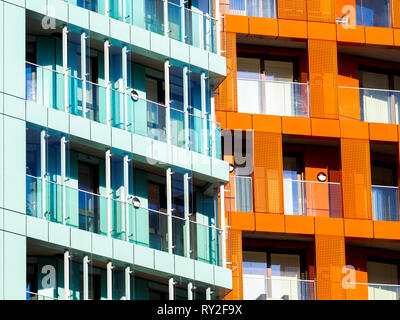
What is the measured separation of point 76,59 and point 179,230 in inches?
226

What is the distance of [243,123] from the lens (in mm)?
66938

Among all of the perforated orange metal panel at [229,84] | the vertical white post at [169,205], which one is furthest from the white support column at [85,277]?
the perforated orange metal panel at [229,84]

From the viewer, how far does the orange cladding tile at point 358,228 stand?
6712 cm

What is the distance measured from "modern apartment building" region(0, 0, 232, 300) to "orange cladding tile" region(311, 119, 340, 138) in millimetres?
4856

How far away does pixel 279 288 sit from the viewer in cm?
6606

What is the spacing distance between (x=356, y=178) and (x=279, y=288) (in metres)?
4.72

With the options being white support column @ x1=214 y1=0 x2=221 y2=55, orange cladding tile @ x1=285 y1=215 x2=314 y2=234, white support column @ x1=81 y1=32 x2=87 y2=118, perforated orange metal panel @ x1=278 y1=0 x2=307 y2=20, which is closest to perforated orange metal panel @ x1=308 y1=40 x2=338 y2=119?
perforated orange metal panel @ x1=278 y1=0 x2=307 y2=20

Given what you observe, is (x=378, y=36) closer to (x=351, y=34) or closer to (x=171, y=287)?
(x=351, y=34)

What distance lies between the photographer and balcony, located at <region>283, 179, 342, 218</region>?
67.2 meters

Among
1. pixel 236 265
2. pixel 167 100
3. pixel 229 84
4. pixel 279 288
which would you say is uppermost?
pixel 229 84

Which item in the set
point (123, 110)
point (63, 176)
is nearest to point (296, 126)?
point (123, 110)

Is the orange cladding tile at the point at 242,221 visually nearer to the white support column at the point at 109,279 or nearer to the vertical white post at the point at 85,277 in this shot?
the white support column at the point at 109,279

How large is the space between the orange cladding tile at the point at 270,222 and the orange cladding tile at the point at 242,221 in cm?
21
